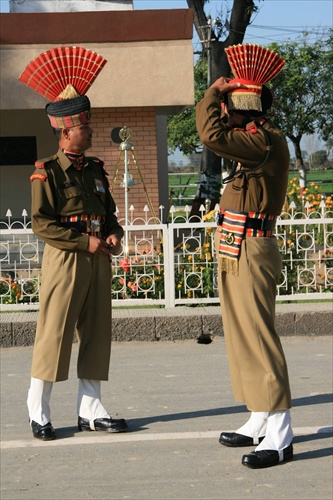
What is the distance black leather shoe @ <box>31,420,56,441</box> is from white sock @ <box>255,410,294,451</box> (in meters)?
1.30

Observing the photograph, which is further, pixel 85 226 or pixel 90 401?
pixel 90 401

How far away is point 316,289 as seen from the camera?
9.90 metres

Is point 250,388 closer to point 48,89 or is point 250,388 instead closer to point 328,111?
point 48,89

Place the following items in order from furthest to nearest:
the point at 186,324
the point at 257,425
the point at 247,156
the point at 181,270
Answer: the point at 181,270 < the point at 186,324 < the point at 257,425 < the point at 247,156

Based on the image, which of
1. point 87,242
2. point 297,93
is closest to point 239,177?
point 87,242

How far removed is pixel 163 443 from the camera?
562 centimetres

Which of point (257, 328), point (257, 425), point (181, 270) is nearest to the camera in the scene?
point (257, 328)

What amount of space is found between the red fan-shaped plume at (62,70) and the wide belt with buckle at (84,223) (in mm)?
717

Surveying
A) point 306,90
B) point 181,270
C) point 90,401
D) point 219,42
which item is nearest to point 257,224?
point 90,401

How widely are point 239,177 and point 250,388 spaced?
3.69 ft

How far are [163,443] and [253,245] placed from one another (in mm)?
1333

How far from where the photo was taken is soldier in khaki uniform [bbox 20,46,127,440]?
5.61 meters

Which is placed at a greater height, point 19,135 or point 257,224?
point 19,135

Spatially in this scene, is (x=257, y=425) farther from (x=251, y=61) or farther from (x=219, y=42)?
(x=219, y=42)
